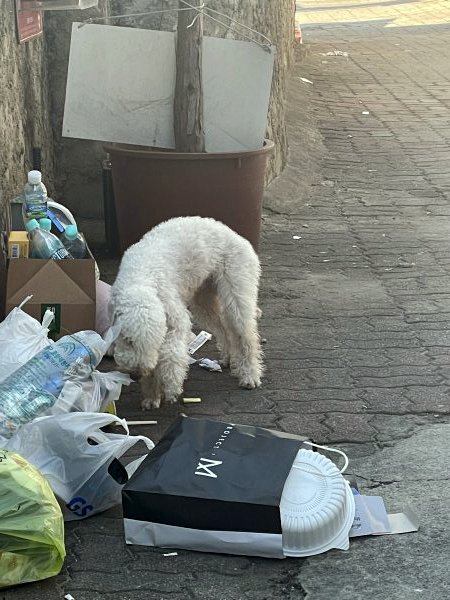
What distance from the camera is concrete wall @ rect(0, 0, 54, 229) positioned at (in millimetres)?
5891

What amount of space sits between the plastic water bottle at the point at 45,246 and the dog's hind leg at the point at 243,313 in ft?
2.65

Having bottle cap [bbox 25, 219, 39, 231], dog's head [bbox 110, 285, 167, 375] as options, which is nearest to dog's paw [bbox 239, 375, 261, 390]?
dog's head [bbox 110, 285, 167, 375]

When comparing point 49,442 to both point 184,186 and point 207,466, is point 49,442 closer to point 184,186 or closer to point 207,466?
point 207,466

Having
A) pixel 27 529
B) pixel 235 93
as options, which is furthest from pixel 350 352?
pixel 27 529

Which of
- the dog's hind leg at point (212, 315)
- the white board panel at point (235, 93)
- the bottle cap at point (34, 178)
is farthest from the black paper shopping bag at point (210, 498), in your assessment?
the white board panel at point (235, 93)

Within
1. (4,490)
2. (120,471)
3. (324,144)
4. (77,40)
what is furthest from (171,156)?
(324,144)

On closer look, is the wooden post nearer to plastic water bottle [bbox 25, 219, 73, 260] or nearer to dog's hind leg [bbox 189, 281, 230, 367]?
dog's hind leg [bbox 189, 281, 230, 367]

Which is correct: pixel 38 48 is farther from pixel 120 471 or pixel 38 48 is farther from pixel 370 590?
pixel 370 590

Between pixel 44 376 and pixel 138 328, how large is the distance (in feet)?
1.56

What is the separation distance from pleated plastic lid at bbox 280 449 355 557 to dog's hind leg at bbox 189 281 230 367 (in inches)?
67.9

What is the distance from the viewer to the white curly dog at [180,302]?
441cm

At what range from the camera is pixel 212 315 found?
17.7 ft

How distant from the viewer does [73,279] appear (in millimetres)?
4766

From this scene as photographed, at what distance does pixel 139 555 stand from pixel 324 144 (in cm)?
758
